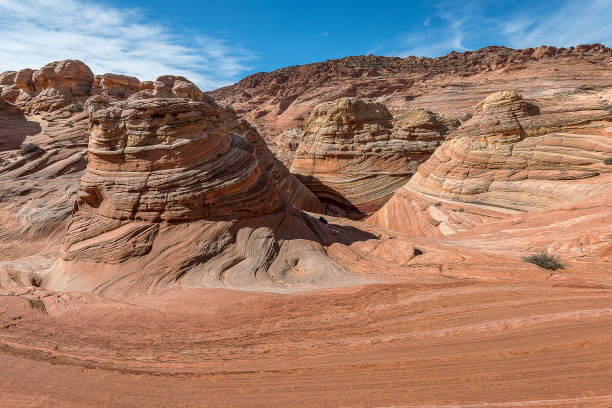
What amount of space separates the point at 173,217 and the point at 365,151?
15578mm

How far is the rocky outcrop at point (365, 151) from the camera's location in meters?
20.2

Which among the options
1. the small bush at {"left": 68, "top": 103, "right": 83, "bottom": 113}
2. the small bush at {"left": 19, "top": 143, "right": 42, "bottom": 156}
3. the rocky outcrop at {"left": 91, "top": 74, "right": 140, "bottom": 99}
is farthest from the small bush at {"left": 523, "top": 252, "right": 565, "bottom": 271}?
the rocky outcrop at {"left": 91, "top": 74, "right": 140, "bottom": 99}

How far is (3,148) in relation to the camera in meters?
16.3

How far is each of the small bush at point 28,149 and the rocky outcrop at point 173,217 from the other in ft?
35.0

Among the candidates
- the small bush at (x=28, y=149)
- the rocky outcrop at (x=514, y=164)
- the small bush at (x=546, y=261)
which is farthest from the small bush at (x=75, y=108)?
the small bush at (x=546, y=261)

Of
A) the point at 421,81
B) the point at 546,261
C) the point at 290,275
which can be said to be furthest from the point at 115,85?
the point at 421,81

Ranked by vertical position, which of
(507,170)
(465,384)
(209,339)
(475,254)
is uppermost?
(507,170)

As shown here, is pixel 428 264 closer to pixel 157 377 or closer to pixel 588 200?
pixel 157 377

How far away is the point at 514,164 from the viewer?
11.5 m

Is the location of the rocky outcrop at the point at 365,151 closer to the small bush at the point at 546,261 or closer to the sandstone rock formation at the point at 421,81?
the sandstone rock formation at the point at 421,81

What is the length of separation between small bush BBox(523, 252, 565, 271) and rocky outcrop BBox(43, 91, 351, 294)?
3.65m

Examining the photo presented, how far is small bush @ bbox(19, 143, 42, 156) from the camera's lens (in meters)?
15.1

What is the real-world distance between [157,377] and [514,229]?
9.10 m

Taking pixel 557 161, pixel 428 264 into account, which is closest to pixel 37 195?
pixel 428 264
